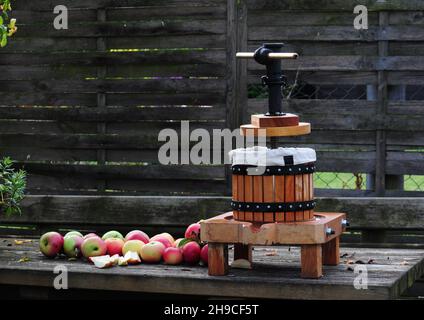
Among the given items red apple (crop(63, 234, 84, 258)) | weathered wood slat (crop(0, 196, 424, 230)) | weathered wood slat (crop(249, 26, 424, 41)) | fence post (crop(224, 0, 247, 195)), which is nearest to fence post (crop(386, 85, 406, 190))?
weathered wood slat (crop(249, 26, 424, 41))

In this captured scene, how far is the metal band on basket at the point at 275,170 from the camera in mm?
3949

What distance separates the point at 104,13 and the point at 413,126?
7.73ft

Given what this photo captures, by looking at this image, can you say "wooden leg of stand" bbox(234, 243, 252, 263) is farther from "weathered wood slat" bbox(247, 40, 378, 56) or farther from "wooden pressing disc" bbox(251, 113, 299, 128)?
"weathered wood slat" bbox(247, 40, 378, 56)

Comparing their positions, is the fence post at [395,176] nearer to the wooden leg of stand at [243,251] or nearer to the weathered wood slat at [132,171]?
the weathered wood slat at [132,171]

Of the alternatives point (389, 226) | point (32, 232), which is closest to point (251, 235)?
point (389, 226)

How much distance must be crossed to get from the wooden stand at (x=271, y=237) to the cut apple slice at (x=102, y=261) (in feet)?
1.51

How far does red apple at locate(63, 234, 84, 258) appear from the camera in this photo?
4520 mm

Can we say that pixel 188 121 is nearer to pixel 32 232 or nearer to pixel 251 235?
pixel 32 232

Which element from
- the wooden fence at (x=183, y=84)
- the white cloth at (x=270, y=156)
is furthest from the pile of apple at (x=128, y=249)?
the wooden fence at (x=183, y=84)

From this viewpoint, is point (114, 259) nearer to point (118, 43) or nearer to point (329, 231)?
point (329, 231)

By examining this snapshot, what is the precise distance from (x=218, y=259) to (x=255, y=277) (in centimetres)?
17

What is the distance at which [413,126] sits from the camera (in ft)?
21.2

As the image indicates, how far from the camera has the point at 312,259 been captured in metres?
3.95

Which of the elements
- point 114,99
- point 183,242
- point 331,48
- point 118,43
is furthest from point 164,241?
point 118,43
